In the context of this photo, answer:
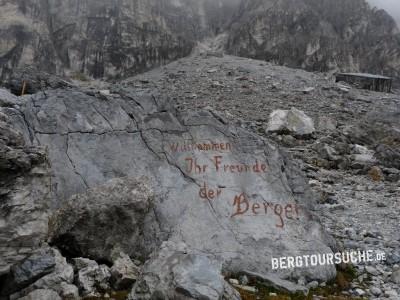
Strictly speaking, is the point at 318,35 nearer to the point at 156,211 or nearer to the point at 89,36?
the point at 89,36

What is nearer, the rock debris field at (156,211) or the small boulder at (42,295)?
the small boulder at (42,295)

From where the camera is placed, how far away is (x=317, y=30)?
88562mm

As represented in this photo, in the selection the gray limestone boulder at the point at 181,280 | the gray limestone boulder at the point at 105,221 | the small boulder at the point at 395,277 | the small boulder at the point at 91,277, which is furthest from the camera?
the small boulder at the point at 395,277

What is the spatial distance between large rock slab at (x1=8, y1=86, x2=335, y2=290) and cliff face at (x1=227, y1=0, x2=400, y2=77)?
69.8 meters

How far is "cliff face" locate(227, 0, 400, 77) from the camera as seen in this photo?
8100 cm

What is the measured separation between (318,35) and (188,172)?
3225 inches

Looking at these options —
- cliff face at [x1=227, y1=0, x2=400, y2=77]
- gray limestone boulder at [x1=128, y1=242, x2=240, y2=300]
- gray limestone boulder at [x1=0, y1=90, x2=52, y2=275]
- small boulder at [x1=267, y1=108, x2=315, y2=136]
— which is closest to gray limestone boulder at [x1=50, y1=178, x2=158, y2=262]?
gray limestone boulder at [x1=0, y1=90, x2=52, y2=275]

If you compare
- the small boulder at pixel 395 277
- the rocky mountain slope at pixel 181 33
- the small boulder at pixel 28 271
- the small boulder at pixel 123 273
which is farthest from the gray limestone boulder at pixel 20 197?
the rocky mountain slope at pixel 181 33

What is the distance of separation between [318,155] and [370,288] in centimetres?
1246

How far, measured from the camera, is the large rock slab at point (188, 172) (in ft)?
29.8

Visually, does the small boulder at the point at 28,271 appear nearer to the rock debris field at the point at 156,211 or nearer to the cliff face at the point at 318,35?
the rock debris field at the point at 156,211

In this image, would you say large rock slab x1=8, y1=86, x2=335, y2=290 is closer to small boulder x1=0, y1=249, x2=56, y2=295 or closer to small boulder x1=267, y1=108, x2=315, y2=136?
small boulder x1=0, y1=249, x2=56, y2=295

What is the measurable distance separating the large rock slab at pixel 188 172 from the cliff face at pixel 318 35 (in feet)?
229

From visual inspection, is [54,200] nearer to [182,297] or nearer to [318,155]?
[182,297]
